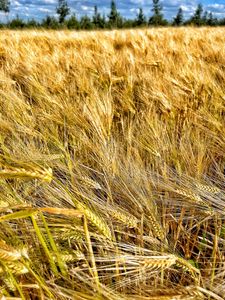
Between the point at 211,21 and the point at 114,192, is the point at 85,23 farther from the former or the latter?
the point at 114,192

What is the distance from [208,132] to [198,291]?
1.06 meters

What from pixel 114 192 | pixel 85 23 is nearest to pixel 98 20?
pixel 85 23

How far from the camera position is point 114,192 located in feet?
3.90

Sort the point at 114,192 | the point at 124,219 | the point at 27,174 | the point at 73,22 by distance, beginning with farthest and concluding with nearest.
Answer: the point at 73,22 → the point at 114,192 → the point at 124,219 → the point at 27,174

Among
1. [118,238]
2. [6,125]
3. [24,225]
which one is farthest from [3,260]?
[6,125]

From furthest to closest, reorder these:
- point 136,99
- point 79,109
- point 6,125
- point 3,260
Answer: point 136,99 < point 79,109 < point 6,125 < point 3,260

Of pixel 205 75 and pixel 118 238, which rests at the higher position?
pixel 205 75

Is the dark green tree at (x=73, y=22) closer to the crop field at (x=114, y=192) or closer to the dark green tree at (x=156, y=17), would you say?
the dark green tree at (x=156, y=17)

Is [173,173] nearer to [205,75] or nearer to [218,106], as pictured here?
[218,106]

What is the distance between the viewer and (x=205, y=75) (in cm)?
249

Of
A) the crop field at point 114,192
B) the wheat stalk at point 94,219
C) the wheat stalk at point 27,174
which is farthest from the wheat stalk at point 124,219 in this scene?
the wheat stalk at point 27,174

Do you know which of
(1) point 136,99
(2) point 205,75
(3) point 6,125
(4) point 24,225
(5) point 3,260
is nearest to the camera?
(5) point 3,260

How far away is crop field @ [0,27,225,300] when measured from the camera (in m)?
0.78

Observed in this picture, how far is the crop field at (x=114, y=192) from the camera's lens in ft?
2.56
